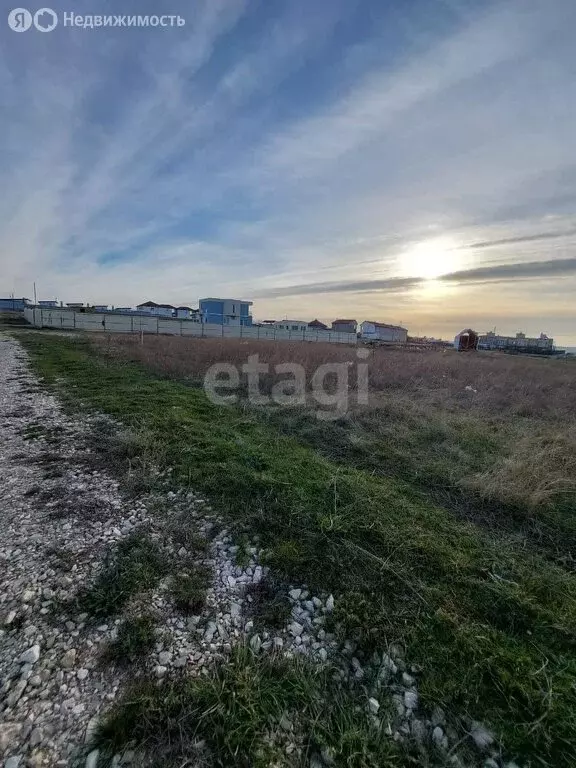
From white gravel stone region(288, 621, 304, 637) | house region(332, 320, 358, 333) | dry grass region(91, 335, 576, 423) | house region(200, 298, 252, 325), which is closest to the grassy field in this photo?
white gravel stone region(288, 621, 304, 637)

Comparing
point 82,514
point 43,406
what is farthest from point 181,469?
point 43,406

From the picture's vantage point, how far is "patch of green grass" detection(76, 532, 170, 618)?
83.4 inches

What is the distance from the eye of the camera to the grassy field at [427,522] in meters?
1.74

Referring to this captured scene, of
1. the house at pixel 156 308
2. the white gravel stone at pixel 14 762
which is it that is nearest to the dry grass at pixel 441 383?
the white gravel stone at pixel 14 762

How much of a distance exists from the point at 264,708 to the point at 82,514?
93.8 inches

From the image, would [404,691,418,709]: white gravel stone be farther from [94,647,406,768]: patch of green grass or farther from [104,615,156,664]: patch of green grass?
Answer: [104,615,156,664]: patch of green grass

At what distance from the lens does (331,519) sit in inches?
120

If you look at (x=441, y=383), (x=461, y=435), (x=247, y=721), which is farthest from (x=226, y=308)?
(x=247, y=721)

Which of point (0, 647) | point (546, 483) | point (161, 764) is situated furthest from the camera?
point (546, 483)

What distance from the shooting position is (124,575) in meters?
2.35

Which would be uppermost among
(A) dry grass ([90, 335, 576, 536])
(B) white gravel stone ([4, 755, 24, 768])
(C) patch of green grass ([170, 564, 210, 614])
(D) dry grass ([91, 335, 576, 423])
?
(D) dry grass ([91, 335, 576, 423])

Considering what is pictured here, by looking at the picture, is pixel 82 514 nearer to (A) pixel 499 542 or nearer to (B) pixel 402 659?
(B) pixel 402 659

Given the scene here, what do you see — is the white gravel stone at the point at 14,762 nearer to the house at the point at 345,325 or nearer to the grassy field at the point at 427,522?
the grassy field at the point at 427,522

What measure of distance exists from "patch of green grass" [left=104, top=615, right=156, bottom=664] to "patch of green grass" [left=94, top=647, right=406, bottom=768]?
21 cm
